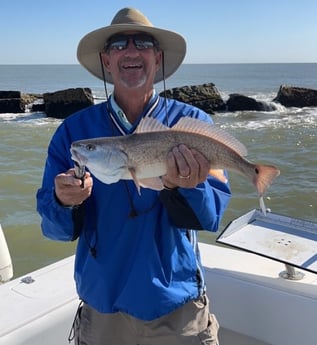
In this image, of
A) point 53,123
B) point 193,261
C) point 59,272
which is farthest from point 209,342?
point 53,123

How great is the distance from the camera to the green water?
821 centimetres

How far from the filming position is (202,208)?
7.55 ft

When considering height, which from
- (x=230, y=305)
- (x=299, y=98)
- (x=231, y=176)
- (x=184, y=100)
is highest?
(x=230, y=305)

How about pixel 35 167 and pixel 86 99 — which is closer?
pixel 35 167

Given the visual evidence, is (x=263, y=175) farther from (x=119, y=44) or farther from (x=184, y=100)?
(x=184, y=100)

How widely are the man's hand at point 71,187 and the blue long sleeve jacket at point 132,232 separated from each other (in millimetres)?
113

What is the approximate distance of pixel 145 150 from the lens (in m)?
2.16

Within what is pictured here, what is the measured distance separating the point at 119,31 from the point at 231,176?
9592mm

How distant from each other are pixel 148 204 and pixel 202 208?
0.82ft

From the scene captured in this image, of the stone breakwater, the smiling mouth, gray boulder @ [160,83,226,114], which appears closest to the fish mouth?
the smiling mouth

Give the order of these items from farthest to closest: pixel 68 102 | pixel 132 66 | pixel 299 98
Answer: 1. pixel 299 98
2. pixel 68 102
3. pixel 132 66


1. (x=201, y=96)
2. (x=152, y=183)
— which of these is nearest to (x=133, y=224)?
(x=152, y=183)

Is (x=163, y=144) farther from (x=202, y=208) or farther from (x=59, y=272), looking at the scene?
(x=59, y=272)

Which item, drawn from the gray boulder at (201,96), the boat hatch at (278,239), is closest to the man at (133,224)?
the boat hatch at (278,239)
